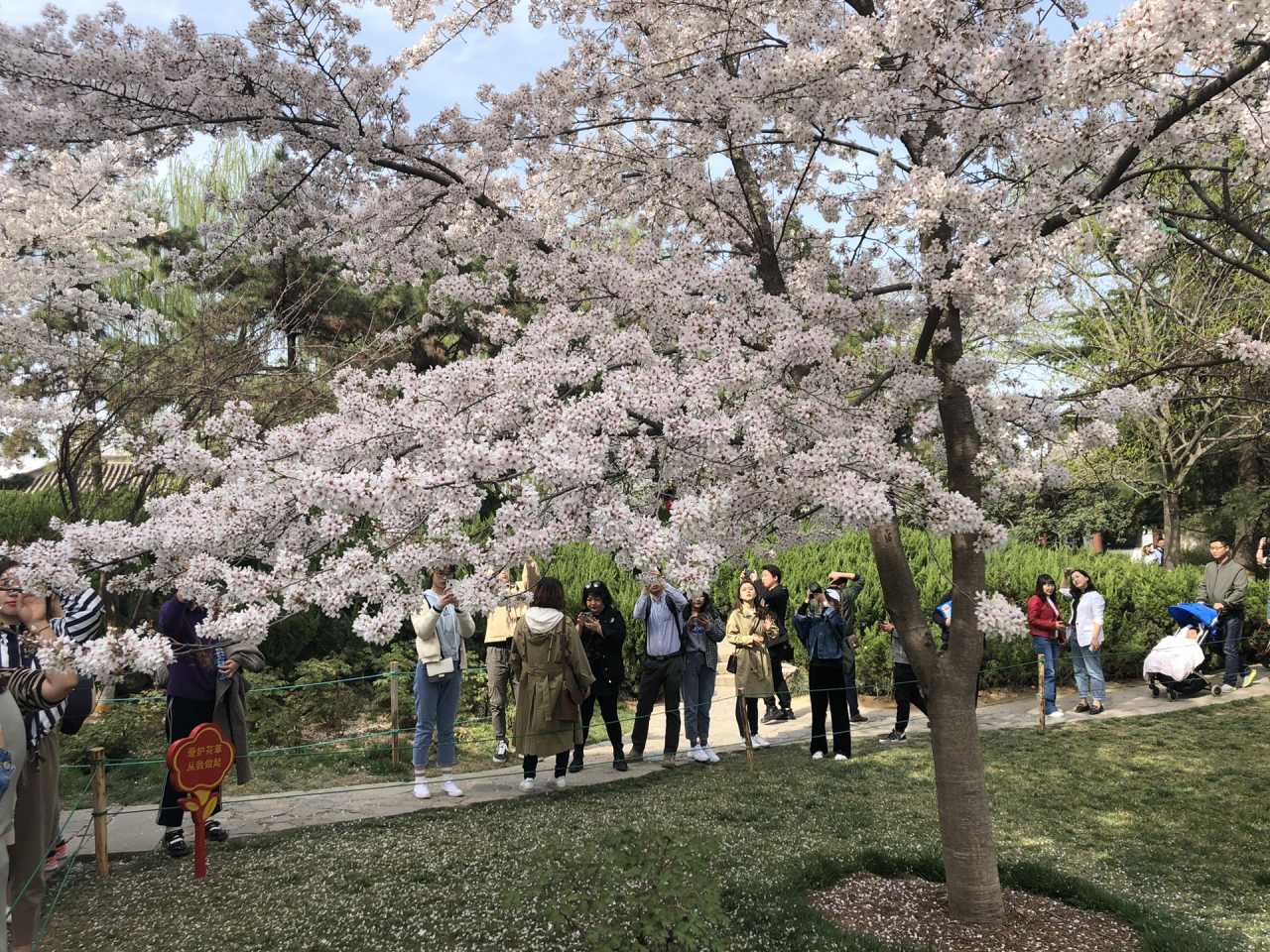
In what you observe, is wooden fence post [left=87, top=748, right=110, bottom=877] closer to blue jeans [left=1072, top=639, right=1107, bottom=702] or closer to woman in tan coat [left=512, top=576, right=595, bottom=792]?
woman in tan coat [left=512, top=576, right=595, bottom=792]

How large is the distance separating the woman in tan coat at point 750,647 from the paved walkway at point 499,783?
0.65 metres

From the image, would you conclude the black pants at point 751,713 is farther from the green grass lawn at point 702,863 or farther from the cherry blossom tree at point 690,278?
the cherry blossom tree at point 690,278

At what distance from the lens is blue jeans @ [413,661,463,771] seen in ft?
23.2

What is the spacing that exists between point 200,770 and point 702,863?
2980mm

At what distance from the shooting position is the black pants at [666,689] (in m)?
7.95

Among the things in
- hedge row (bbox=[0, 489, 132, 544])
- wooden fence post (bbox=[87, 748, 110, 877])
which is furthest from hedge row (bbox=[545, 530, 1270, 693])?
wooden fence post (bbox=[87, 748, 110, 877])

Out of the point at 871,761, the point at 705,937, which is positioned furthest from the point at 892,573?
the point at 871,761

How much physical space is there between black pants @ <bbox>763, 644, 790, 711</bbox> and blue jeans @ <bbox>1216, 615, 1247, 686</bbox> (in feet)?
17.1

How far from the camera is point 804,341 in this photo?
4.06m

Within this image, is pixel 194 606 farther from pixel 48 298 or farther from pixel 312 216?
pixel 48 298

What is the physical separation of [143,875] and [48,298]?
863cm

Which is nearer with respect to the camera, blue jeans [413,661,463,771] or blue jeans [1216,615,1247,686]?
blue jeans [413,661,463,771]

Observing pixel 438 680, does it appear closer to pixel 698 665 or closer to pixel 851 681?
pixel 698 665

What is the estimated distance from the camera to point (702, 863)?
3.86 metres
